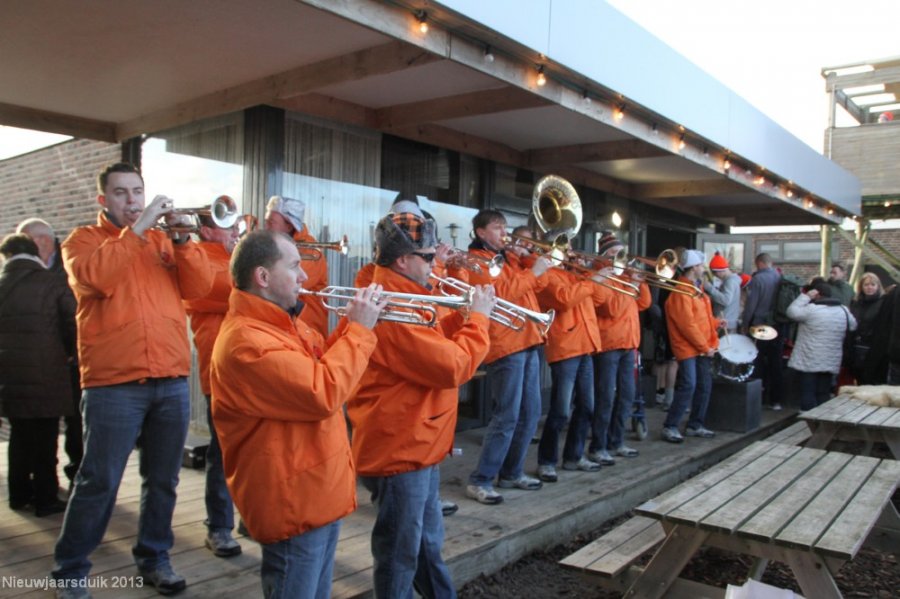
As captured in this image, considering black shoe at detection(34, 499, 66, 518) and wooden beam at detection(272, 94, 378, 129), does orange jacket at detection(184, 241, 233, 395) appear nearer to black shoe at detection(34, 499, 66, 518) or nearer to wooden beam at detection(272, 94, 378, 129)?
black shoe at detection(34, 499, 66, 518)

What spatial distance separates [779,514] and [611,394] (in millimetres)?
2436

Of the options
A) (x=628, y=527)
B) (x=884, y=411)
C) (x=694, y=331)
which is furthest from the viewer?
(x=694, y=331)

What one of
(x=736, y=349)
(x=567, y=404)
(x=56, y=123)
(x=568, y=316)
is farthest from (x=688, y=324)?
(x=56, y=123)

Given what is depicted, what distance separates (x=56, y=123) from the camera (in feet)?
18.0

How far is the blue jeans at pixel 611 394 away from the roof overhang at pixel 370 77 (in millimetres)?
1847

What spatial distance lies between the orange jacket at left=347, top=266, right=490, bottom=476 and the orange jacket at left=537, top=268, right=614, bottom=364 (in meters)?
2.05

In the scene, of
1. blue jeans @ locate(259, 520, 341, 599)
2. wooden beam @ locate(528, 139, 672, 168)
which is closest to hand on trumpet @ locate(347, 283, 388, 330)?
blue jeans @ locate(259, 520, 341, 599)

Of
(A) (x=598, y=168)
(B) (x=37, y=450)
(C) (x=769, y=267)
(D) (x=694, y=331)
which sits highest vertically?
(A) (x=598, y=168)

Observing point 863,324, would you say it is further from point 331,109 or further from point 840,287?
point 331,109

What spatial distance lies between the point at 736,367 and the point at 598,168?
8.58ft

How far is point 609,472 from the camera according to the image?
5.25 meters

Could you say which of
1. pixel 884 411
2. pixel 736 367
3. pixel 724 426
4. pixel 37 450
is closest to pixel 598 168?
pixel 736 367

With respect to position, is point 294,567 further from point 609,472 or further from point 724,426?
point 724,426

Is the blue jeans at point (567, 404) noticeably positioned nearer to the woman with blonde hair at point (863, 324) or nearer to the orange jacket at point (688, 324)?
the orange jacket at point (688, 324)
